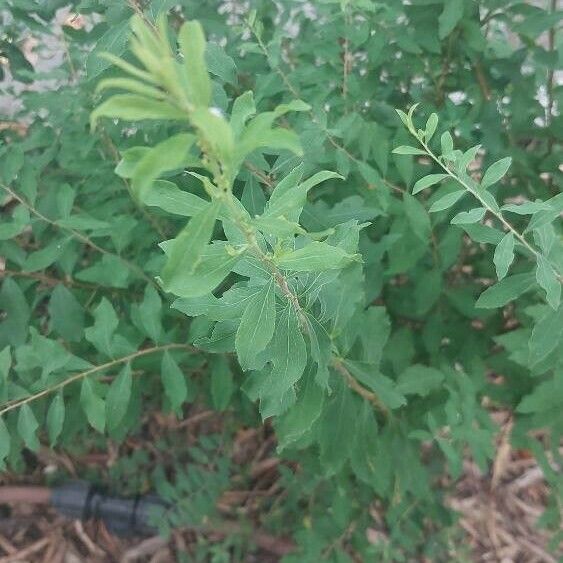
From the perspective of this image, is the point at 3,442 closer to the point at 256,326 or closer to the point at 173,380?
the point at 173,380

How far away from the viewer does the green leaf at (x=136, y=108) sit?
523mm

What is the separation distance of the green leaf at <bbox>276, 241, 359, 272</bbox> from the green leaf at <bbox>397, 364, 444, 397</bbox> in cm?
66

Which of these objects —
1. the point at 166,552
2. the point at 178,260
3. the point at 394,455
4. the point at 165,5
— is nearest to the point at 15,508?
the point at 166,552

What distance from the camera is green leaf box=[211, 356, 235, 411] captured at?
54.5 inches

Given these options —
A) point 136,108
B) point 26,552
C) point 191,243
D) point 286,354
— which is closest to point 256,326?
point 286,354

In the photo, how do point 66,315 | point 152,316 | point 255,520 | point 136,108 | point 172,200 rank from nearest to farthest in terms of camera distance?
point 136,108 < point 172,200 < point 152,316 < point 66,315 < point 255,520

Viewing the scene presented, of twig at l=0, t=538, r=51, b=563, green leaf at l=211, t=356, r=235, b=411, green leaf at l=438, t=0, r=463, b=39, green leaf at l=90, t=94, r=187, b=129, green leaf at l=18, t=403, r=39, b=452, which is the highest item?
green leaf at l=90, t=94, r=187, b=129

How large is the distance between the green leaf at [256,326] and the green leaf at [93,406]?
0.43 meters

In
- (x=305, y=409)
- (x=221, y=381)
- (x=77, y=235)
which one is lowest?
(x=221, y=381)

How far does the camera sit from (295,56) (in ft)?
5.37

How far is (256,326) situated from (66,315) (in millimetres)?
672

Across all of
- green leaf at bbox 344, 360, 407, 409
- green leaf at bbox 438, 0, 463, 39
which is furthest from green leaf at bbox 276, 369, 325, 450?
green leaf at bbox 438, 0, 463, 39

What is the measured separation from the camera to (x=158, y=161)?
534 millimetres

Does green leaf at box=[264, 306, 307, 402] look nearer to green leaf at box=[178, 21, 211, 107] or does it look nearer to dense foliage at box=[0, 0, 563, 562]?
dense foliage at box=[0, 0, 563, 562]
